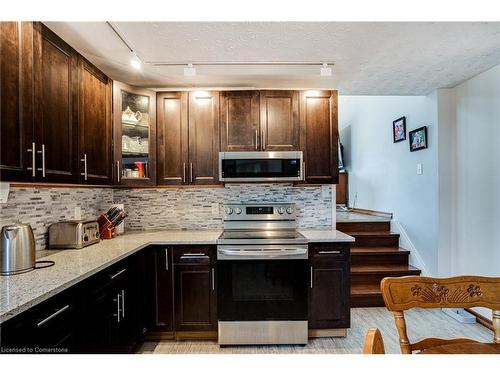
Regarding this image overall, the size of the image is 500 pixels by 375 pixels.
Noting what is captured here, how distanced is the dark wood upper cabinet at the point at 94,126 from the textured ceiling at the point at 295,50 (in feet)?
0.53

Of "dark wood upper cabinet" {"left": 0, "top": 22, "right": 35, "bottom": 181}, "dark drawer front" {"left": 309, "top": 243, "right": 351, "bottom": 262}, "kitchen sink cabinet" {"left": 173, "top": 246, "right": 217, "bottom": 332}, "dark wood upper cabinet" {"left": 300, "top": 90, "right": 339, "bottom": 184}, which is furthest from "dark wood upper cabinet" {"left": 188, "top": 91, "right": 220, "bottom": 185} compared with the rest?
"dark wood upper cabinet" {"left": 0, "top": 22, "right": 35, "bottom": 181}

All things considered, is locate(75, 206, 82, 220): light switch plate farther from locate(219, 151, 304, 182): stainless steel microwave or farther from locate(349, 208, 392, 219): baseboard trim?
locate(349, 208, 392, 219): baseboard trim

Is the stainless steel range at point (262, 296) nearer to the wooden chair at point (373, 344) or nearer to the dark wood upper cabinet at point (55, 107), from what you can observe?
the dark wood upper cabinet at point (55, 107)

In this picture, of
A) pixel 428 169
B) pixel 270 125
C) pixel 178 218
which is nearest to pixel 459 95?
pixel 428 169

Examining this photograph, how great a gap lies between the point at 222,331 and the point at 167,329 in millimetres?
474

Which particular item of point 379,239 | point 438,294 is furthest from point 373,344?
point 379,239

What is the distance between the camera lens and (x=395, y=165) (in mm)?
3984

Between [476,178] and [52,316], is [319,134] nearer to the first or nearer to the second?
[476,178]

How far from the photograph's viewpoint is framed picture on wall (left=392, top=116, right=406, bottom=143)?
371 centimetres

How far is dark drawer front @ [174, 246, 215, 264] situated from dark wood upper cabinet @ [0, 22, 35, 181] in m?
1.21

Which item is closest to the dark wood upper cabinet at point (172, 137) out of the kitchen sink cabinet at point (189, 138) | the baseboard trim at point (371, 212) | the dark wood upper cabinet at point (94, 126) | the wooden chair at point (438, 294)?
the kitchen sink cabinet at point (189, 138)

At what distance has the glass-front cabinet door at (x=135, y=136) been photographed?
2.53 meters

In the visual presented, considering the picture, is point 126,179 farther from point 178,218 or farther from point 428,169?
point 428,169

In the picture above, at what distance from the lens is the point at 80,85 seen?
2.01m
